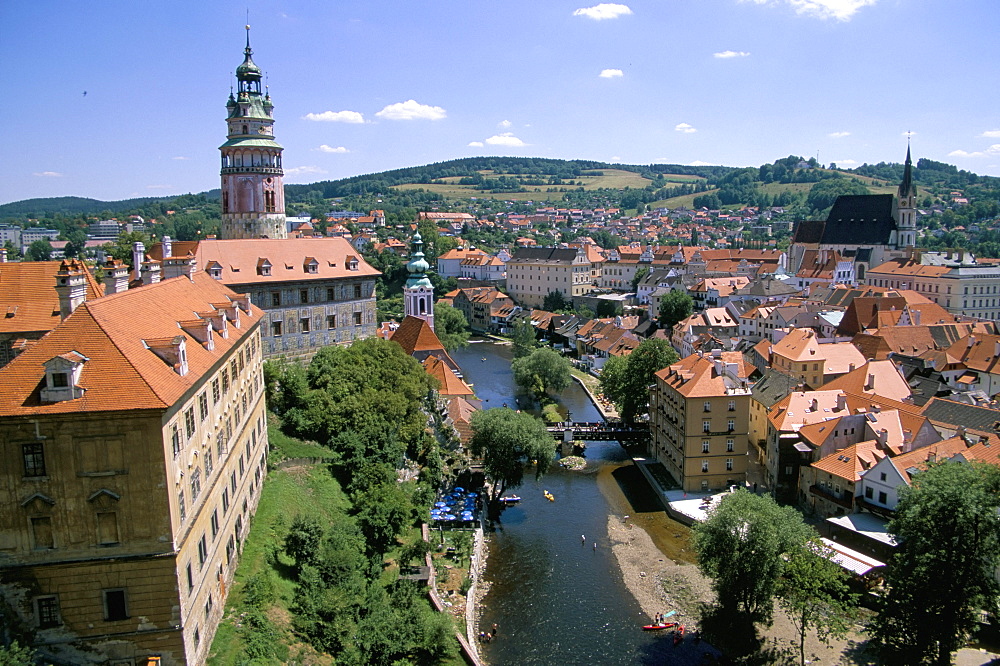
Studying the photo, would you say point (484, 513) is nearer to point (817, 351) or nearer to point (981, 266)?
point (817, 351)

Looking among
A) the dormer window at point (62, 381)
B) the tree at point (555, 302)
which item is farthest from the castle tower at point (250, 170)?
the tree at point (555, 302)

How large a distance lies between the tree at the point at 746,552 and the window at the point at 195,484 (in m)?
17.7

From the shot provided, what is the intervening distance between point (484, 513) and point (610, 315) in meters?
62.3

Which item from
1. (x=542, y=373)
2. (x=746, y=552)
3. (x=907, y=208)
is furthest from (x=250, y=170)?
(x=907, y=208)

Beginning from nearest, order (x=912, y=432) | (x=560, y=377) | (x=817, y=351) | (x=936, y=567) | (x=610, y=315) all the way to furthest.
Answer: (x=936, y=567), (x=912, y=432), (x=817, y=351), (x=560, y=377), (x=610, y=315)

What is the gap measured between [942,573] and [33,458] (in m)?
25.7

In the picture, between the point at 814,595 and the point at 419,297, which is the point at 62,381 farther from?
the point at 419,297

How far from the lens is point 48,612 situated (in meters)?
17.0

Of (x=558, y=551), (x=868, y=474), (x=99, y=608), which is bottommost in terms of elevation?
(x=558, y=551)

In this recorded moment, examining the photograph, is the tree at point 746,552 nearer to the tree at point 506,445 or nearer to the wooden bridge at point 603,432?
the tree at point 506,445

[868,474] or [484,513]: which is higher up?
[868,474]

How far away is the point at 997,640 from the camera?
2608 centimetres

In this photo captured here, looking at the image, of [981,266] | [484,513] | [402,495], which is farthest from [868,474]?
[981,266]

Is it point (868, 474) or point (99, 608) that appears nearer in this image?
point (99, 608)
